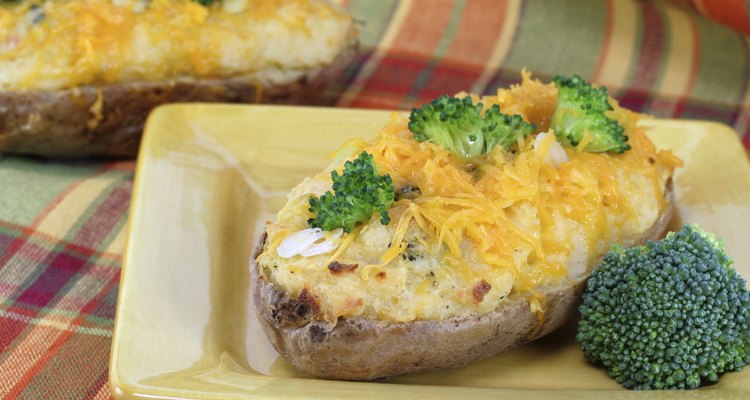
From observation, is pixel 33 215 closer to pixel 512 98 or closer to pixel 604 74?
pixel 512 98

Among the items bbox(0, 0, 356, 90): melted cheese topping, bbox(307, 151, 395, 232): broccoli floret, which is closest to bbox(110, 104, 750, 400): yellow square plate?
bbox(0, 0, 356, 90): melted cheese topping

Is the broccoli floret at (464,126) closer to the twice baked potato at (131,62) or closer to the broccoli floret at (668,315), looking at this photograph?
the broccoli floret at (668,315)

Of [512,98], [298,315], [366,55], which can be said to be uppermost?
[512,98]

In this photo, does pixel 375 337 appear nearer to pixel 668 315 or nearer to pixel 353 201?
pixel 353 201

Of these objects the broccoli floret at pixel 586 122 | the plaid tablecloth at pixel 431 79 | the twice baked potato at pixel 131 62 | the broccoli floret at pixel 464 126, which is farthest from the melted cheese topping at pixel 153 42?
the broccoli floret at pixel 586 122

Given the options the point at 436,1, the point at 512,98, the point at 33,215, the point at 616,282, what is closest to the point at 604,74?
the point at 436,1

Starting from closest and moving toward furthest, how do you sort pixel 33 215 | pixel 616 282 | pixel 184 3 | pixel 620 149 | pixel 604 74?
1. pixel 616 282
2. pixel 620 149
3. pixel 33 215
4. pixel 184 3
5. pixel 604 74

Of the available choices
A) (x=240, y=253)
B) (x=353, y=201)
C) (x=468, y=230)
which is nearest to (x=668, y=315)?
(x=468, y=230)
